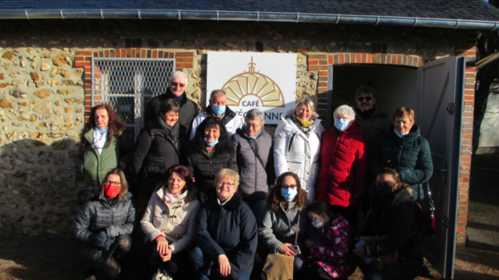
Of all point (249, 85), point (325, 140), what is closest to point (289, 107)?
point (249, 85)

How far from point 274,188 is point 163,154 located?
3.82 feet

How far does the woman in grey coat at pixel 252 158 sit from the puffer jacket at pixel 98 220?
1169 mm

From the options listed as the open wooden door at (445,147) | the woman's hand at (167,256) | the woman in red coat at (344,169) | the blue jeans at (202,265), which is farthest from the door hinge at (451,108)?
the woman's hand at (167,256)

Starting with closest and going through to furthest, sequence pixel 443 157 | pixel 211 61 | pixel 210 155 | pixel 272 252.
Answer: pixel 272 252, pixel 210 155, pixel 443 157, pixel 211 61

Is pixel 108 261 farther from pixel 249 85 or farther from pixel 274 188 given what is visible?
pixel 249 85

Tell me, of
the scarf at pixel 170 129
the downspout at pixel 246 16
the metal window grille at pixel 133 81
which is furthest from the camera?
the metal window grille at pixel 133 81

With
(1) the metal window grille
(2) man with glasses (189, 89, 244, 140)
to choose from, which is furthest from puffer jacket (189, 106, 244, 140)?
(1) the metal window grille

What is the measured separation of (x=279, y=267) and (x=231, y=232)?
1.67 ft

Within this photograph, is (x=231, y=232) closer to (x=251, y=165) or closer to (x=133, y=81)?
(x=251, y=165)

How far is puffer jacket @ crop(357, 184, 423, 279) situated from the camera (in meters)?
2.96

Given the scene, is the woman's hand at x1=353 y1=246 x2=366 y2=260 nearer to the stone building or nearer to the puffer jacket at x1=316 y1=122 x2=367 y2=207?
the puffer jacket at x1=316 y1=122 x2=367 y2=207

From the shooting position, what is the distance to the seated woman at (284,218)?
10.3 feet

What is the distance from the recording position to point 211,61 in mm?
4504

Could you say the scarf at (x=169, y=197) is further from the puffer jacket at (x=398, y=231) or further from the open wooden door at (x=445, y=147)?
the open wooden door at (x=445, y=147)
